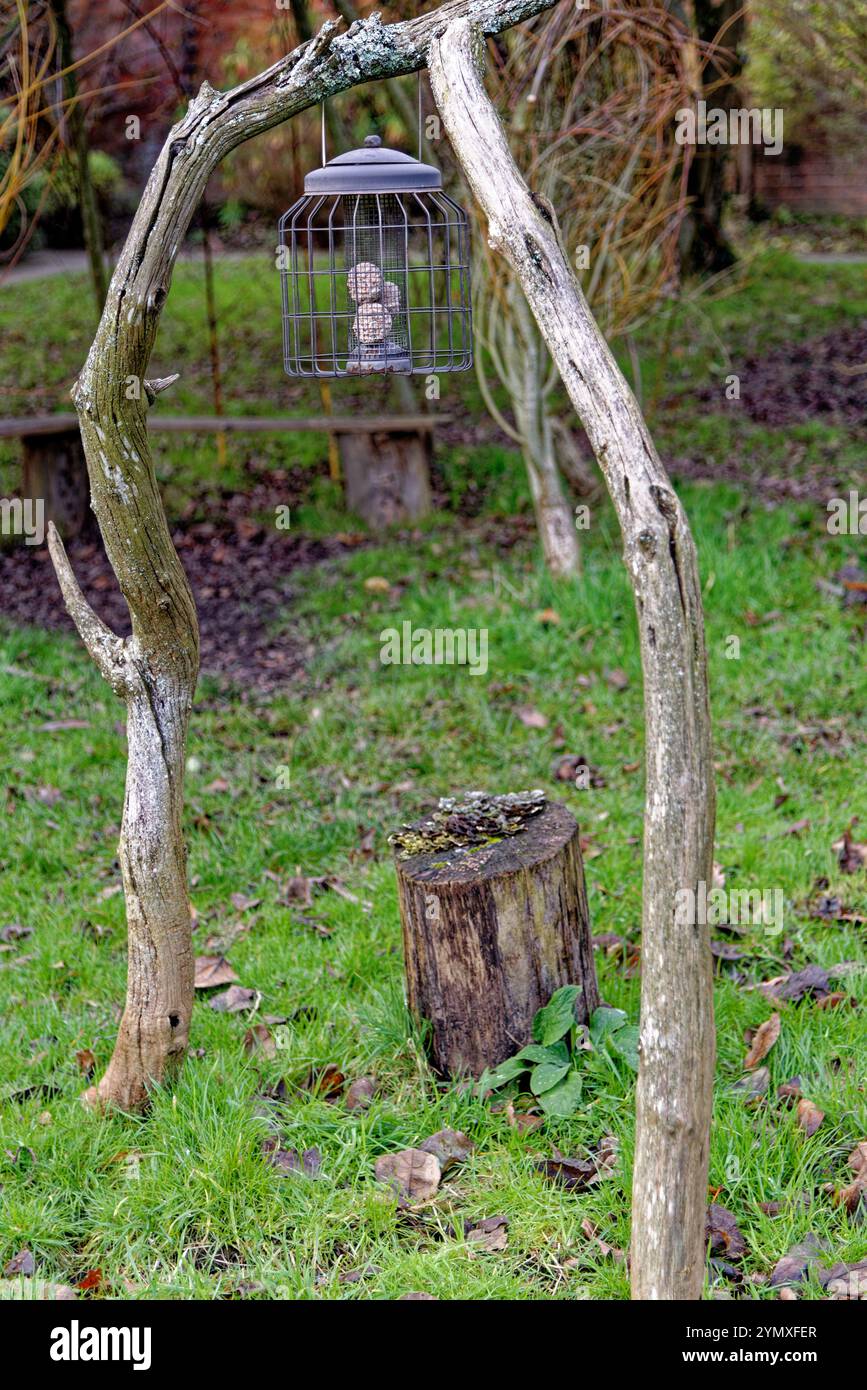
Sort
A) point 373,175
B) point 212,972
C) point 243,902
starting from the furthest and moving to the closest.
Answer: point 243,902 < point 212,972 < point 373,175

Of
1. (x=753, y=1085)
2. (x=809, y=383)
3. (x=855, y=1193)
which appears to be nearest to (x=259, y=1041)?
(x=753, y=1085)

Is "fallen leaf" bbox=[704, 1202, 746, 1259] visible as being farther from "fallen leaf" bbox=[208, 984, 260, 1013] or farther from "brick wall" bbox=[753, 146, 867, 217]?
"brick wall" bbox=[753, 146, 867, 217]

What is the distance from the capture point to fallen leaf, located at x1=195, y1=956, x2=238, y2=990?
4027mm

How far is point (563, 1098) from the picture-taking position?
3.26 m

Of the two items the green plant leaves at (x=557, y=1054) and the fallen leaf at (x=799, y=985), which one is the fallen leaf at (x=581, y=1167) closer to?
the green plant leaves at (x=557, y=1054)

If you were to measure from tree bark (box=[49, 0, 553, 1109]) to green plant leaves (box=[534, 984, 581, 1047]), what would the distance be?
98 centimetres

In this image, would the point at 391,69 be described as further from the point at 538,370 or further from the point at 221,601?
the point at 221,601

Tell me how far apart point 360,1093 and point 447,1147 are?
0.35m

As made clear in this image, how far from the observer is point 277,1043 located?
3.62 m

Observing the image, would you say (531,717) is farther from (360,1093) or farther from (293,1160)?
(293,1160)

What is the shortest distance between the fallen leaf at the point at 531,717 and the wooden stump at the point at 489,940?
223 centimetres

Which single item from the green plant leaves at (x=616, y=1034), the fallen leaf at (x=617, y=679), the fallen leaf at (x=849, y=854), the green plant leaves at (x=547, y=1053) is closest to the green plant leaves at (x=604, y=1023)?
the green plant leaves at (x=616, y=1034)

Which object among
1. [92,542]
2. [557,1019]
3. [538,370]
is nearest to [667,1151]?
[557,1019]

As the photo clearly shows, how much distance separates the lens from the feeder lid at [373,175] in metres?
3.07
